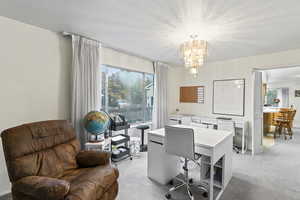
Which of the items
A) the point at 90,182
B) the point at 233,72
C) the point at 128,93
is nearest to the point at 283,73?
the point at 233,72

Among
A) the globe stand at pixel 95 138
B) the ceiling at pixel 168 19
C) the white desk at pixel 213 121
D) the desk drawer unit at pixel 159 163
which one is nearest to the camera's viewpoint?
the ceiling at pixel 168 19

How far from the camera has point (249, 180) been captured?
253 cm

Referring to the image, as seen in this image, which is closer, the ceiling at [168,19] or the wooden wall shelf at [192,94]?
the ceiling at [168,19]

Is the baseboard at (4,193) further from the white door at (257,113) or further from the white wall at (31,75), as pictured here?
the white door at (257,113)

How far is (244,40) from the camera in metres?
2.84

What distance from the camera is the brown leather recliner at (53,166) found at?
4.60 feet

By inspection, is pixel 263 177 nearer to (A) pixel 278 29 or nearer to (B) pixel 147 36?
(A) pixel 278 29

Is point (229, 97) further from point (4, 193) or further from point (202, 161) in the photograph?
point (4, 193)

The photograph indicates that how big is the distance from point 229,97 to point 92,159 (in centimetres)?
391

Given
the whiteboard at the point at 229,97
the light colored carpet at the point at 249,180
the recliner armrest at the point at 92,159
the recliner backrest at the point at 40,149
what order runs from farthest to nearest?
1. the whiteboard at the point at 229,97
2. the light colored carpet at the point at 249,180
3. the recliner armrest at the point at 92,159
4. the recliner backrest at the point at 40,149

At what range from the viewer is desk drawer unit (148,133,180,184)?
7.87 feet

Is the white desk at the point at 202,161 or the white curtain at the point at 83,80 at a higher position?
the white curtain at the point at 83,80

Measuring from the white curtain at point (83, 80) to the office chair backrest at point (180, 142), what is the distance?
5.40 feet

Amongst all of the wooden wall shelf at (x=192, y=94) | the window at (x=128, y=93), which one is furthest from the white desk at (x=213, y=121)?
the window at (x=128, y=93)
